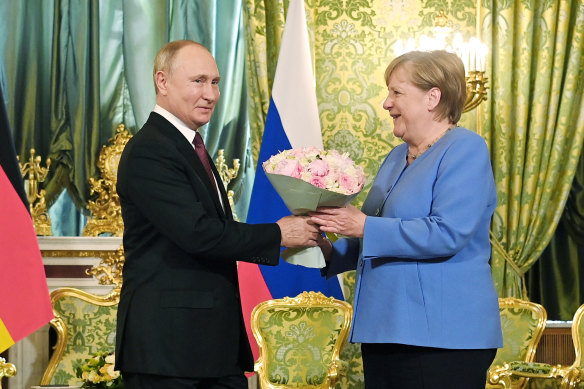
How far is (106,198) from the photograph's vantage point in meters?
5.25

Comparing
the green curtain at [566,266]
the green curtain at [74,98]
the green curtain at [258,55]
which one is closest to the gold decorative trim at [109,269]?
the green curtain at [74,98]

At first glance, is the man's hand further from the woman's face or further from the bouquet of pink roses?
the woman's face

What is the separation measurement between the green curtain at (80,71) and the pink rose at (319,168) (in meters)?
2.95

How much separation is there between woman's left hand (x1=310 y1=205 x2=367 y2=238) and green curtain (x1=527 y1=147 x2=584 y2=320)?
3.45 meters

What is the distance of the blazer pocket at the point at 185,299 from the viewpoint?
7.99ft

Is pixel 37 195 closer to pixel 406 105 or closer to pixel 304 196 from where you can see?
pixel 304 196

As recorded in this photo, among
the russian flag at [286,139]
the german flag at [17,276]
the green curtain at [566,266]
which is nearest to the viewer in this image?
the german flag at [17,276]

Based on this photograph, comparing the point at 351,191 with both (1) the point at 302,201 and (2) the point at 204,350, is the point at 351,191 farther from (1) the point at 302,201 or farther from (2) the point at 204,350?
(2) the point at 204,350

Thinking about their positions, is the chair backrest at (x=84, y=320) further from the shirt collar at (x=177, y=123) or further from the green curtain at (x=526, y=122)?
the green curtain at (x=526, y=122)

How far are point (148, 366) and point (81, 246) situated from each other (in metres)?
2.80

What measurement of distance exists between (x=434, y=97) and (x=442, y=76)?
71 millimetres

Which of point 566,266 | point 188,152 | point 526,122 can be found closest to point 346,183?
point 188,152

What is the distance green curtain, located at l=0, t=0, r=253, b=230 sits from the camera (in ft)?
17.5

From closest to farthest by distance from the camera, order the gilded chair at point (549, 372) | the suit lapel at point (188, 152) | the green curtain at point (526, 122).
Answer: the suit lapel at point (188, 152) < the gilded chair at point (549, 372) < the green curtain at point (526, 122)
